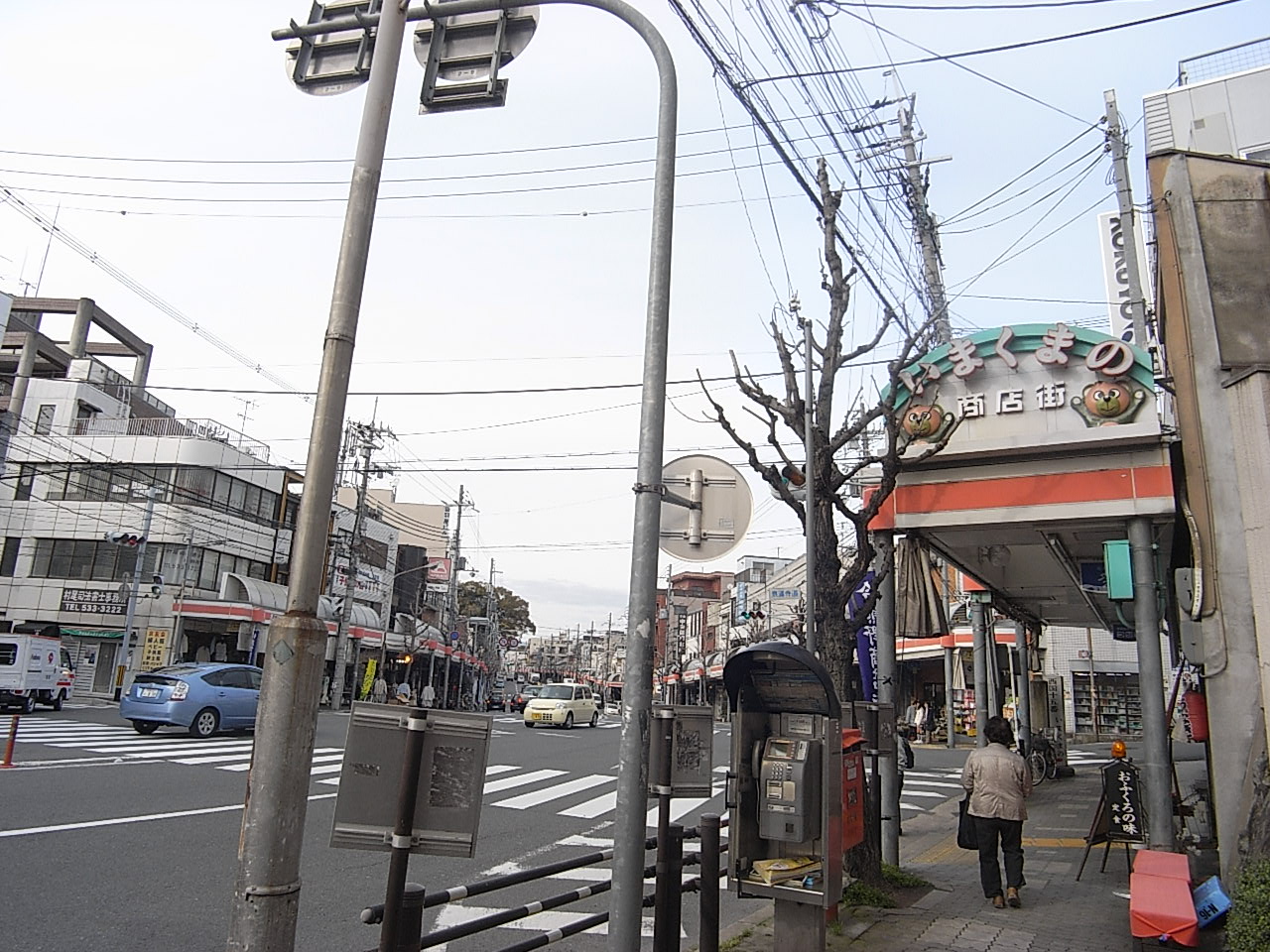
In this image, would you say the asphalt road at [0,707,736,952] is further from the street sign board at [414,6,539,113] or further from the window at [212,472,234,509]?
the window at [212,472,234,509]

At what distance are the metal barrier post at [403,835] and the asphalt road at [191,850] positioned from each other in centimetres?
263

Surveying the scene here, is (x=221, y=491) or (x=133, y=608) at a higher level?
(x=221, y=491)

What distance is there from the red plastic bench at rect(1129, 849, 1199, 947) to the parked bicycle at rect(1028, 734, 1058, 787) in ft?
41.8

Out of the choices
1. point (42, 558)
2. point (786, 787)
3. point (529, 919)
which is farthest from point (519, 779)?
point (42, 558)

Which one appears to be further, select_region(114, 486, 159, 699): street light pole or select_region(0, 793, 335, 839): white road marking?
select_region(114, 486, 159, 699): street light pole

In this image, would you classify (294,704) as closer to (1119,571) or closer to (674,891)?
(674,891)

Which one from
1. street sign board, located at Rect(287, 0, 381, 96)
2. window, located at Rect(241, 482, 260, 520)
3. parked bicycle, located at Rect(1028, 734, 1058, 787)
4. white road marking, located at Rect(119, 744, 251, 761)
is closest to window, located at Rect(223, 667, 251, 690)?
white road marking, located at Rect(119, 744, 251, 761)

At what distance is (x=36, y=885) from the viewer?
6430 millimetres

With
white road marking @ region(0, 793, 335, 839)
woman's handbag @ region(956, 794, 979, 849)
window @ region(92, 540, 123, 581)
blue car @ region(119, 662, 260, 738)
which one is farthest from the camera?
window @ region(92, 540, 123, 581)

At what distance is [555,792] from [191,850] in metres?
6.90

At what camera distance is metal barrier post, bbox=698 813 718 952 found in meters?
5.42

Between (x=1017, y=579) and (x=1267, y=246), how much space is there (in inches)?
345

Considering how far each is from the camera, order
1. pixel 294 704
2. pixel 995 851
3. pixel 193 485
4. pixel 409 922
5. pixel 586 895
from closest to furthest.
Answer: pixel 294 704
pixel 409 922
pixel 586 895
pixel 995 851
pixel 193 485

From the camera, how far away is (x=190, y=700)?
57.4 ft
